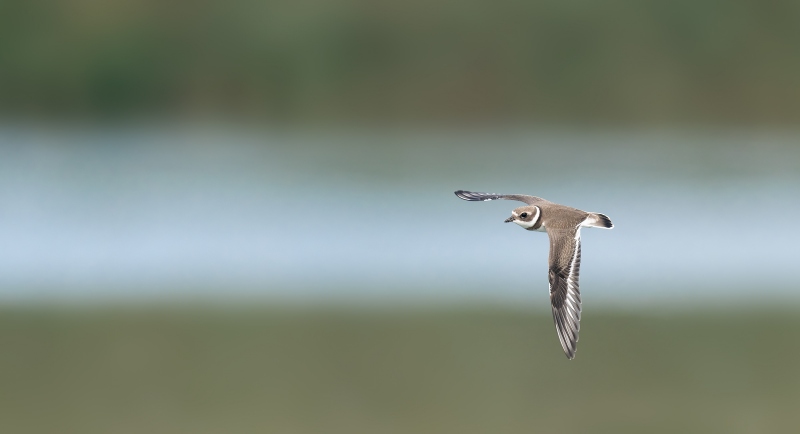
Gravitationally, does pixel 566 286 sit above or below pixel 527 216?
below

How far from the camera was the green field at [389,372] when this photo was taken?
37.2ft

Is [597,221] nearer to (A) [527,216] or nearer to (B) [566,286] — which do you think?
(A) [527,216]

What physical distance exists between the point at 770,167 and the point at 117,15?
442 inches

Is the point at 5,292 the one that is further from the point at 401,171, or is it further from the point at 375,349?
the point at 401,171

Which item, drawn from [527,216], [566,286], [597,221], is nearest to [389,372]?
[527,216]

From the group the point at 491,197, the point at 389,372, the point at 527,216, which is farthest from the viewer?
the point at 389,372

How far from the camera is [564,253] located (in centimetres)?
841

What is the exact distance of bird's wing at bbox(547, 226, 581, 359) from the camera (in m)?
7.99

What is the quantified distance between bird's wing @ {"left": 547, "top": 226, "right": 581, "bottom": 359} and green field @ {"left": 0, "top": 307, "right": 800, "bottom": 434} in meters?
3.17

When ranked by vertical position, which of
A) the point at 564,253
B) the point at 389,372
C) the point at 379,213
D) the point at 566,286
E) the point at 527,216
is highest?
the point at 527,216

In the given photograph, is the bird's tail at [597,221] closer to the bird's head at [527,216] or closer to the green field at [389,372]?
the bird's head at [527,216]

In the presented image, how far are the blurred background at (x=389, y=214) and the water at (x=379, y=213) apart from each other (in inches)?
2.5

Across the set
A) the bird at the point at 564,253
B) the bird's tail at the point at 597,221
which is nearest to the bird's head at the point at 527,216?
the bird at the point at 564,253

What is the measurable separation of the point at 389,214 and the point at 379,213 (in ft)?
0.55
